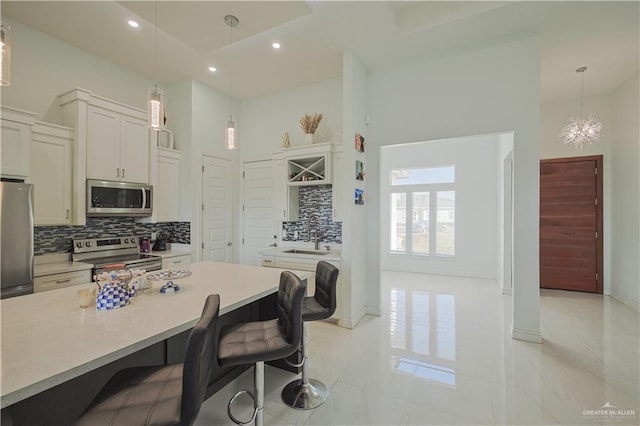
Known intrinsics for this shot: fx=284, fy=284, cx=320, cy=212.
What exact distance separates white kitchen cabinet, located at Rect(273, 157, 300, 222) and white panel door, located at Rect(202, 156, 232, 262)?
0.93 meters

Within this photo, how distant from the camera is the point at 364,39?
3.29 metres

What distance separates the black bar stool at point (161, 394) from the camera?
0.98 meters

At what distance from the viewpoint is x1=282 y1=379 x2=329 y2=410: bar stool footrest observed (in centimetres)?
204

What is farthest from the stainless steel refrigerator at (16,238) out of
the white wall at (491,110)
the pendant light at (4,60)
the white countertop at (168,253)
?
the white wall at (491,110)

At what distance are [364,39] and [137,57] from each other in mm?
2920

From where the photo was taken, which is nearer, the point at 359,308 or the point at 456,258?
the point at 359,308

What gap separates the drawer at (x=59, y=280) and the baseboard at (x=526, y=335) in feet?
15.4

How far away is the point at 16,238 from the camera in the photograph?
2453 millimetres

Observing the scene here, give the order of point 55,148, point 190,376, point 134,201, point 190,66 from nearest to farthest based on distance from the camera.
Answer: point 190,376 < point 55,148 < point 134,201 < point 190,66

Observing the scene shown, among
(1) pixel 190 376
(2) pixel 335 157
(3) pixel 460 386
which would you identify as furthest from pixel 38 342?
(2) pixel 335 157

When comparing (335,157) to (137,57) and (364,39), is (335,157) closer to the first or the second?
(364,39)

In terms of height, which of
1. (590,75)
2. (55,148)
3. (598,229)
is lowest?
(598,229)

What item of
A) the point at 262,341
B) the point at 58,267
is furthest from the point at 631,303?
the point at 58,267

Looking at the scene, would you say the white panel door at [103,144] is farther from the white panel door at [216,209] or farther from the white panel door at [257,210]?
the white panel door at [257,210]
